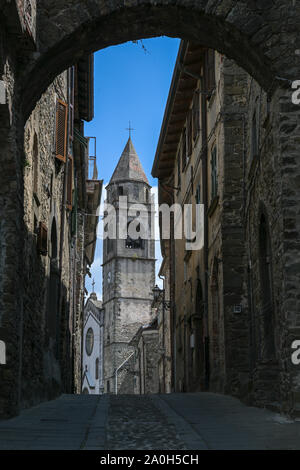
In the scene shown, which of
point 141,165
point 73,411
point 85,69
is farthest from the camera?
point 141,165

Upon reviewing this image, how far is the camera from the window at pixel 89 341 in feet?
256

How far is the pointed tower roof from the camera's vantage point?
244 feet

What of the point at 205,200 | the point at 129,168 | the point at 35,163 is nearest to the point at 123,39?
the point at 35,163

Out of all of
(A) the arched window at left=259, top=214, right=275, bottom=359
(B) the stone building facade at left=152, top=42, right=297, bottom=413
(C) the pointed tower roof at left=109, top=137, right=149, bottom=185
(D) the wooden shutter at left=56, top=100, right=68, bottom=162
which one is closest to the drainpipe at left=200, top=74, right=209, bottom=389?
(B) the stone building facade at left=152, top=42, right=297, bottom=413

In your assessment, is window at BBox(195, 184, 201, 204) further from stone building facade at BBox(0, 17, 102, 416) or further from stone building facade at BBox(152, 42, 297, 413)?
stone building facade at BBox(0, 17, 102, 416)

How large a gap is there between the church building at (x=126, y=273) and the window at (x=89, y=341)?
829 centimetres

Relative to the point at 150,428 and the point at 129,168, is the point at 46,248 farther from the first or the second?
the point at 129,168

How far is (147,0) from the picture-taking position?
10.0 m

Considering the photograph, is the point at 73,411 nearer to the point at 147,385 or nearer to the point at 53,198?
the point at 53,198

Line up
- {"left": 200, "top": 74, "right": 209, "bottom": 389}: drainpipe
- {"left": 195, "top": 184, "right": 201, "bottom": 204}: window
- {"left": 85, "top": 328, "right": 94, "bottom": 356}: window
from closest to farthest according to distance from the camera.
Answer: {"left": 200, "top": 74, "right": 209, "bottom": 389}: drainpipe → {"left": 195, "top": 184, "right": 201, "bottom": 204}: window → {"left": 85, "top": 328, "right": 94, "bottom": 356}: window

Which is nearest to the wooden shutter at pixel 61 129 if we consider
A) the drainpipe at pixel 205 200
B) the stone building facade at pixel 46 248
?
the stone building facade at pixel 46 248

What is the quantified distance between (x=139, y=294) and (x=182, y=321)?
45.3 meters

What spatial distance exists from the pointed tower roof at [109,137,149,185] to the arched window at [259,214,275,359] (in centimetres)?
6279

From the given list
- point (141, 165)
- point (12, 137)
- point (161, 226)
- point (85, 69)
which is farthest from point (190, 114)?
point (141, 165)
